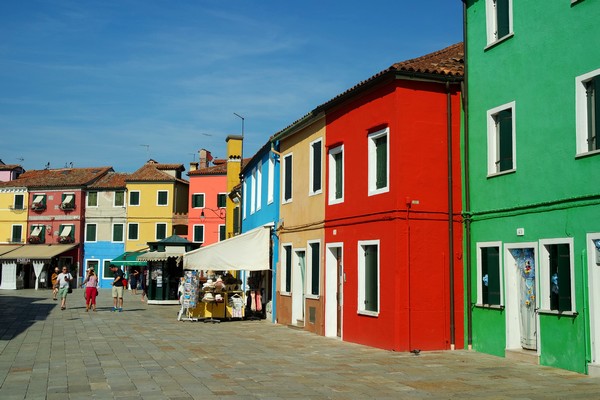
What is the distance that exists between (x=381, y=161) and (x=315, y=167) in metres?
3.84

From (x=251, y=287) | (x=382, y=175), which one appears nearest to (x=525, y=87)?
(x=382, y=175)

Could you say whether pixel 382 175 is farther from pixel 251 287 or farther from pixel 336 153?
pixel 251 287

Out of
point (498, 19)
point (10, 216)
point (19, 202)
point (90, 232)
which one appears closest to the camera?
point (498, 19)

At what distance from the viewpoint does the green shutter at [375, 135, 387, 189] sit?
573 inches

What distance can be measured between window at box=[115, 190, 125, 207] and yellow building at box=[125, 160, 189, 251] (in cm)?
58

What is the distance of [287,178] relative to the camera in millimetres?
20875

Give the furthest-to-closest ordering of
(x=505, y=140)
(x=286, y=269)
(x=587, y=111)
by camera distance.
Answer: (x=286, y=269), (x=505, y=140), (x=587, y=111)

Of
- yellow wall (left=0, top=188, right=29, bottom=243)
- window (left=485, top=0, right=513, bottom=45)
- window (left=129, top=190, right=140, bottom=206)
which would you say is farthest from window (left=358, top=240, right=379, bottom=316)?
yellow wall (left=0, top=188, right=29, bottom=243)

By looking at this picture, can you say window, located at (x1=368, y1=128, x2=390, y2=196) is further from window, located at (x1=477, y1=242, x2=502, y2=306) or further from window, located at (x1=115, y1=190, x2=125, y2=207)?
window, located at (x1=115, y1=190, x2=125, y2=207)

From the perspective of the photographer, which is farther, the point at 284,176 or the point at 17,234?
the point at 17,234

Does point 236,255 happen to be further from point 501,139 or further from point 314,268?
point 501,139

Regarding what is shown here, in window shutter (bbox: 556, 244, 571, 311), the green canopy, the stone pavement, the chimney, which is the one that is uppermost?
the chimney

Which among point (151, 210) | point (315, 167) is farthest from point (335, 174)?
point (151, 210)

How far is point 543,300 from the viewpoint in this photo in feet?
38.1
